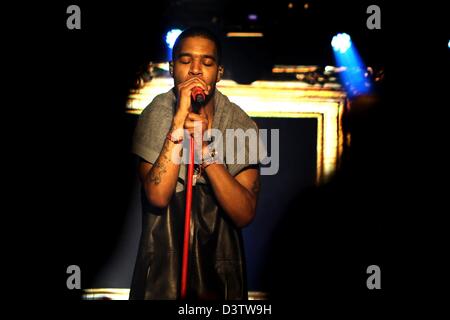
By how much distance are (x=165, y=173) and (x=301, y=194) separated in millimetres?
904

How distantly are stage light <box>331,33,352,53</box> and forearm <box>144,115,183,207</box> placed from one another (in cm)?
122

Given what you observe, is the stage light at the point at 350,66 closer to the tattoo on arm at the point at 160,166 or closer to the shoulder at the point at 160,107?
the shoulder at the point at 160,107

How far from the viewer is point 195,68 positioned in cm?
295

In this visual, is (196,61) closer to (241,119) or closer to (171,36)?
(241,119)

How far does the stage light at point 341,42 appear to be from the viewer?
3.52 m

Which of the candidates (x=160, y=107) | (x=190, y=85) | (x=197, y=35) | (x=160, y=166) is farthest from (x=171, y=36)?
(x=160, y=166)

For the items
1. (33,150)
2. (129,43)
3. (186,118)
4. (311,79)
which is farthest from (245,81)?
(33,150)

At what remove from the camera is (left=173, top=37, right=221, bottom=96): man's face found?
2.96m

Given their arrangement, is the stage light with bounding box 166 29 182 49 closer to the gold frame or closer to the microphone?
the gold frame

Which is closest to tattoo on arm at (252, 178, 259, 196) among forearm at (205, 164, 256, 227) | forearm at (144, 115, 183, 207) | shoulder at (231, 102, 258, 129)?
forearm at (205, 164, 256, 227)

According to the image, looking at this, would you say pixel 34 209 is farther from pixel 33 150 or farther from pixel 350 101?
pixel 350 101

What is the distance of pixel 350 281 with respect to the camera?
10.9ft

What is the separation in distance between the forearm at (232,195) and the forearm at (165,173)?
140 millimetres

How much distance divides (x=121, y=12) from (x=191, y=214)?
3.95 ft
